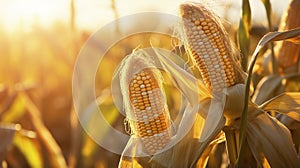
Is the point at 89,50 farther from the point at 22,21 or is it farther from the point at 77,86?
the point at 22,21

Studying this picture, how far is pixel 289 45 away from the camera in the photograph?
2.65 metres

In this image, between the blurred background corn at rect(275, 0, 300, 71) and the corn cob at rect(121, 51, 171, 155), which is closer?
the corn cob at rect(121, 51, 171, 155)

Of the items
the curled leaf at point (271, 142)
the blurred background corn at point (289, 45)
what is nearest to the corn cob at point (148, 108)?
the curled leaf at point (271, 142)

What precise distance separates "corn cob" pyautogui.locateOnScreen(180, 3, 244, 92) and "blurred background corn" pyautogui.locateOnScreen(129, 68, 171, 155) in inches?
6.5

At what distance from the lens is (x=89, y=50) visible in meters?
4.79

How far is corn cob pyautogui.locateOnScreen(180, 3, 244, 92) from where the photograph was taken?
1.97 metres

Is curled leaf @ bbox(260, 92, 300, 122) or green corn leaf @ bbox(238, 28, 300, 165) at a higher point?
green corn leaf @ bbox(238, 28, 300, 165)

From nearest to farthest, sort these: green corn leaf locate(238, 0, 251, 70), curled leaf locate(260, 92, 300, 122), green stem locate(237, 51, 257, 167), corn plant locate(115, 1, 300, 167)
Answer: green stem locate(237, 51, 257, 167)
corn plant locate(115, 1, 300, 167)
curled leaf locate(260, 92, 300, 122)
green corn leaf locate(238, 0, 251, 70)

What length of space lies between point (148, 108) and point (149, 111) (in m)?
0.01

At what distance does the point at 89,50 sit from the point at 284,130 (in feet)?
9.62

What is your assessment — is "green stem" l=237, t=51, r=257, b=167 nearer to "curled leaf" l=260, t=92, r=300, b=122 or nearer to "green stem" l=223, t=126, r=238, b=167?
"green stem" l=223, t=126, r=238, b=167

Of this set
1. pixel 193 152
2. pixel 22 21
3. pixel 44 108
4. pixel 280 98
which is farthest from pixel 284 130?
pixel 44 108

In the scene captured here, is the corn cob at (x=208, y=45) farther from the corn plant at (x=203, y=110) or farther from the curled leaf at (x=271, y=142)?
the curled leaf at (x=271, y=142)

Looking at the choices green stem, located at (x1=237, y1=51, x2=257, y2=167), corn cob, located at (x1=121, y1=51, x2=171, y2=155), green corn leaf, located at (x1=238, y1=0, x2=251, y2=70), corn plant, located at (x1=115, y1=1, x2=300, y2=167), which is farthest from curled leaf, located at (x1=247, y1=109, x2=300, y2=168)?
green corn leaf, located at (x1=238, y1=0, x2=251, y2=70)
